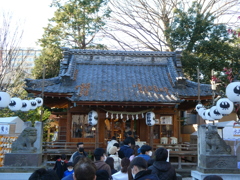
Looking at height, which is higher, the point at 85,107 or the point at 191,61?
the point at 191,61

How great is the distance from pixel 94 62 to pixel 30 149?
1000cm

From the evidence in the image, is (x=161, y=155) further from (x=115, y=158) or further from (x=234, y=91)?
(x=234, y=91)

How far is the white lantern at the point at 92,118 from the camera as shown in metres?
13.3

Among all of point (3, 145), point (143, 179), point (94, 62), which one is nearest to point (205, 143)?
point (143, 179)

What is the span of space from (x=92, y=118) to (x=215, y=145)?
7380 mm

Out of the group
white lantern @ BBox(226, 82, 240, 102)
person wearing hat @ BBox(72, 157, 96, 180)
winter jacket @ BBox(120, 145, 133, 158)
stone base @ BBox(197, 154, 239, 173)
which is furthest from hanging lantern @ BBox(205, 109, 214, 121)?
person wearing hat @ BBox(72, 157, 96, 180)

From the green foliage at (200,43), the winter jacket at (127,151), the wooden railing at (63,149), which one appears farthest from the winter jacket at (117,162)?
the green foliage at (200,43)

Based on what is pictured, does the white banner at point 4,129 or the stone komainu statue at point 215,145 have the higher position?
the white banner at point 4,129

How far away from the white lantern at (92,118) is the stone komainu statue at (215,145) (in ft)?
23.5

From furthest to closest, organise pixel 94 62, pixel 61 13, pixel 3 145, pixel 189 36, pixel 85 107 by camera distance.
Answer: pixel 61 13 < pixel 189 36 < pixel 94 62 < pixel 85 107 < pixel 3 145

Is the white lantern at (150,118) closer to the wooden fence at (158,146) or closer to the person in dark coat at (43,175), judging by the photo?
the wooden fence at (158,146)

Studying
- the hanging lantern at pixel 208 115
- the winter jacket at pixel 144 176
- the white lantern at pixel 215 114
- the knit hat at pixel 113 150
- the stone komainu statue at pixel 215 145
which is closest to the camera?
the winter jacket at pixel 144 176

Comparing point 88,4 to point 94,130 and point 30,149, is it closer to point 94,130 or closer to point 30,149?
point 94,130

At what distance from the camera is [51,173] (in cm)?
305
